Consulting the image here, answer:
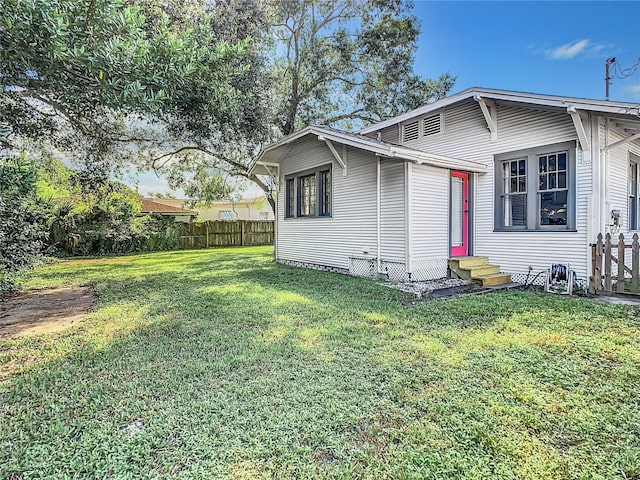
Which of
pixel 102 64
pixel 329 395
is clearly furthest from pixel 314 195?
pixel 329 395

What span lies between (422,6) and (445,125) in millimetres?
9853

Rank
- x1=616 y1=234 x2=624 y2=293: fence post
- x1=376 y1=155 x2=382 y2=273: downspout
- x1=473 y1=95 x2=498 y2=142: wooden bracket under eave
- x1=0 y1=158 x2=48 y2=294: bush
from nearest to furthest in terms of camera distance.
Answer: x1=616 y1=234 x2=624 y2=293: fence post, x1=0 y1=158 x2=48 y2=294: bush, x1=473 y1=95 x2=498 y2=142: wooden bracket under eave, x1=376 y1=155 x2=382 y2=273: downspout

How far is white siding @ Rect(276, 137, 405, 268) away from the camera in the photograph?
26.5 ft

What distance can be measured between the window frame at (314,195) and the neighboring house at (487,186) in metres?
0.12

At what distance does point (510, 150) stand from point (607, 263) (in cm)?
301

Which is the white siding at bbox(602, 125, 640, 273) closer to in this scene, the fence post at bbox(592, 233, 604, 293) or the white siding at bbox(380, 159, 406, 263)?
the fence post at bbox(592, 233, 604, 293)

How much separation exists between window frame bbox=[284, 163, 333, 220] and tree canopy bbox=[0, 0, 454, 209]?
233cm

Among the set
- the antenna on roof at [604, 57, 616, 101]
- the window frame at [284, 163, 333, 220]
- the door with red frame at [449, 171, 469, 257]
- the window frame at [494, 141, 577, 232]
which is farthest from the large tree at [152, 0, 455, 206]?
the window frame at [494, 141, 577, 232]

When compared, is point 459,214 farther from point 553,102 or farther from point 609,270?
point 609,270

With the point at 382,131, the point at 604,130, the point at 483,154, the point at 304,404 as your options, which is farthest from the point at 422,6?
the point at 304,404

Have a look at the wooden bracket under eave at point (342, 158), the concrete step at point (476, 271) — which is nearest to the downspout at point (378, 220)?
the wooden bracket under eave at point (342, 158)

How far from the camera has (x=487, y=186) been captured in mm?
8273

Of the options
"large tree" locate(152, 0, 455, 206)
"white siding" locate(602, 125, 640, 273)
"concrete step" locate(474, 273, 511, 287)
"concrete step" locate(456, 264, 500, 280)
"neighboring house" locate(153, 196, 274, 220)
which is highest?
"large tree" locate(152, 0, 455, 206)

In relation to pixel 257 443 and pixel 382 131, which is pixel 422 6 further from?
pixel 257 443
